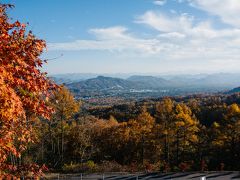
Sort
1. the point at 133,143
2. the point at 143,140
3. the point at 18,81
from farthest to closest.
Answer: the point at 133,143 → the point at 143,140 → the point at 18,81

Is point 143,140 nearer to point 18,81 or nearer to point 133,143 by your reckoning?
point 133,143

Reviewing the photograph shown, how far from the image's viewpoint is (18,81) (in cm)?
681

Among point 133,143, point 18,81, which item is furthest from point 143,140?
point 18,81

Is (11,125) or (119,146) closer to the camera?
(11,125)

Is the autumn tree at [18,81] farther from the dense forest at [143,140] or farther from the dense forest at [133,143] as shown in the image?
the dense forest at [143,140]

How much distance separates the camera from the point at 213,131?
138ft

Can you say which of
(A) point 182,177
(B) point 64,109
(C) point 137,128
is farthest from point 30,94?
(C) point 137,128

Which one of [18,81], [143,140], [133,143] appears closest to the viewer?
[18,81]

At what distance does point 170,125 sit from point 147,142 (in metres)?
4.86

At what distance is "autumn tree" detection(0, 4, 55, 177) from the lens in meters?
6.52

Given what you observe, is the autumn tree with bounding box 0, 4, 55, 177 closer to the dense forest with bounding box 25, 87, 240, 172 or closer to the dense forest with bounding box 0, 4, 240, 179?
the dense forest with bounding box 0, 4, 240, 179

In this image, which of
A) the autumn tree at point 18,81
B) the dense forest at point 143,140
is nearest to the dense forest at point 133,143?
the dense forest at point 143,140

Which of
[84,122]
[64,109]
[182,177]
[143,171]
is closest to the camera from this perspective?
[182,177]

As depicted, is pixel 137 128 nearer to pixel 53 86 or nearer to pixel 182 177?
pixel 182 177
